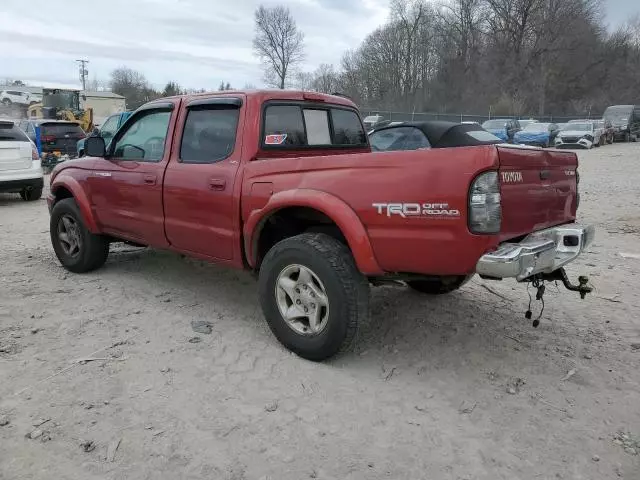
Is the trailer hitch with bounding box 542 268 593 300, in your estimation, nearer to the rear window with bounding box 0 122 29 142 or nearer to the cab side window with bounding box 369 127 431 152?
the cab side window with bounding box 369 127 431 152

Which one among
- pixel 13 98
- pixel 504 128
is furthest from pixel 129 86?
pixel 504 128

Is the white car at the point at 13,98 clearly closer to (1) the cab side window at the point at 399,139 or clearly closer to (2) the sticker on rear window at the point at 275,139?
(1) the cab side window at the point at 399,139

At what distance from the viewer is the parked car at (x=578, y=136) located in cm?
2686

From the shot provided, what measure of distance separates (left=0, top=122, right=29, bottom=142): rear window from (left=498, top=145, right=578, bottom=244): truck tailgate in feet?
33.6

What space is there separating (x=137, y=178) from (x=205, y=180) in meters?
0.97

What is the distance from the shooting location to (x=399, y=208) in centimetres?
295

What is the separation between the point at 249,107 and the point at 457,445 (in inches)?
107

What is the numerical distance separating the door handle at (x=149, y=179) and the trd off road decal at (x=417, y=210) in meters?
2.24

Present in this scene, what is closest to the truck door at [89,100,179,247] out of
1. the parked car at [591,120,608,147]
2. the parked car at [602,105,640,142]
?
the parked car at [591,120,608,147]

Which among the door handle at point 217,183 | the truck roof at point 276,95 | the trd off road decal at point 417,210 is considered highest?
the truck roof at point 276,95

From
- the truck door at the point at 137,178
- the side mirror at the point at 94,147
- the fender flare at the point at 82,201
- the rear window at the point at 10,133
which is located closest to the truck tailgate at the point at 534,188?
the truck door at the point at 137,178

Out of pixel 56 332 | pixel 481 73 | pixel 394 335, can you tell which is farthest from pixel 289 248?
pixel 481 73

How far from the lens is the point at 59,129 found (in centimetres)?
1664

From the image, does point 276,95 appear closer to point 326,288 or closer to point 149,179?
point 149,179
